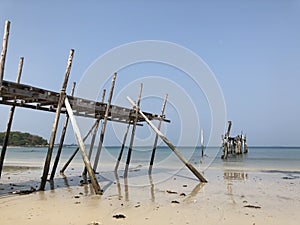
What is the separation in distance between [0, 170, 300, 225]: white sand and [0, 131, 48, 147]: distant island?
98999 millimetres

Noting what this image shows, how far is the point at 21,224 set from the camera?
562cm

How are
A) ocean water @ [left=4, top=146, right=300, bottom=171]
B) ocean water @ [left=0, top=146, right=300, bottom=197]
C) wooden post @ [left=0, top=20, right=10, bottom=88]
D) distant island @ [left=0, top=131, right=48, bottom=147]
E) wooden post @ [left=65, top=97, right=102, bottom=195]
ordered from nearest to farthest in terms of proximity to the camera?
wooden post @ [left=0, top=20, right=10, bottom=88], wooden post @ [left=65, top=97, right=102, bottom=195], ocean water @ [left=0, top=146, right=300, bottom=197], ocean water @ [left=4, top=146, right=300, bottom=171], distant island @ [left=0, top=131, right=48, bottom=147]

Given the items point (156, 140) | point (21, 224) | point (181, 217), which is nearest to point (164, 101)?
point (156, 140)

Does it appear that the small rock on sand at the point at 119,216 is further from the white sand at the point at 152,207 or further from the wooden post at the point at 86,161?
the wooden post at the point at 86,161

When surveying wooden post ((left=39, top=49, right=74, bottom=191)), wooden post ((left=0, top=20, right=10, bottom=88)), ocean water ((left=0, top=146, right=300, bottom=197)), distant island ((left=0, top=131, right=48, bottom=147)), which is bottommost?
distant island ((left=0, top=131, right=48, bottom=147))

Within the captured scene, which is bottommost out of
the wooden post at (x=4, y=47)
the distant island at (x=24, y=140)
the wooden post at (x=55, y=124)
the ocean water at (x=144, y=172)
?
the distant island at (x=24, y=140)

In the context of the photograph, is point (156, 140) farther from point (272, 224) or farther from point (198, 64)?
point (272, 224)

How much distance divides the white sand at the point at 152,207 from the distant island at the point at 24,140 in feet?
325

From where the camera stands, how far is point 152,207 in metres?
7.26

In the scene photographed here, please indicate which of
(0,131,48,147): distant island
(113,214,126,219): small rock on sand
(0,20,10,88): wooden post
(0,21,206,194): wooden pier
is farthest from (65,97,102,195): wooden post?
(0,131,48,147): distant island

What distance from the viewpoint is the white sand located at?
19.9 feet

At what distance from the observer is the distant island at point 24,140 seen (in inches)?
3812

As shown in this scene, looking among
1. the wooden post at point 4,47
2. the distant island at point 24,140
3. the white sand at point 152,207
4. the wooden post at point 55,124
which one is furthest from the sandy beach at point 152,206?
the distant island at point 24,140

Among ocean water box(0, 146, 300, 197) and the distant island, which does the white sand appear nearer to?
ocean water box(0, 146, 300, 197)
